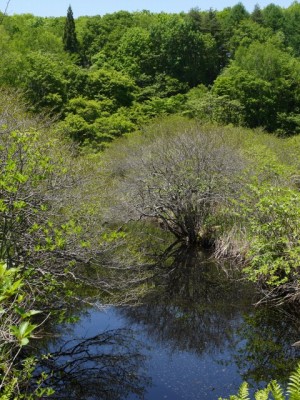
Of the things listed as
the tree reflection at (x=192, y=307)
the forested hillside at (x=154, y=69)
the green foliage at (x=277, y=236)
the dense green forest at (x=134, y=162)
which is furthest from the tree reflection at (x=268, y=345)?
the forested hillside at (x=154, y=69)

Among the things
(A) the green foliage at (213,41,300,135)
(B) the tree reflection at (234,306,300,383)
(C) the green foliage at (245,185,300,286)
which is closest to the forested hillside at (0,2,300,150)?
(A) the green foliage at (213,41,300,135)

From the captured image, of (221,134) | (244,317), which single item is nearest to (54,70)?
(221,134)

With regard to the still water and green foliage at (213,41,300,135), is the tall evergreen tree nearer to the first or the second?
green foliage at (213,41,300,135)

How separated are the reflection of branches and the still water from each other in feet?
0.06

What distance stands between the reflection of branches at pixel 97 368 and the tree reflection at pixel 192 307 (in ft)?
4.15

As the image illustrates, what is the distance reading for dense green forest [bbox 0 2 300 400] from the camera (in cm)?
1015

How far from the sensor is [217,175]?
21234mm

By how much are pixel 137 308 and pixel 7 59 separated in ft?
117

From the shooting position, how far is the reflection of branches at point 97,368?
10.0 m

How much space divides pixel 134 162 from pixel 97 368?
15.0 metres

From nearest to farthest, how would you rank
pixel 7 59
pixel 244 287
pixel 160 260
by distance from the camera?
pixel 244 287
pixel 160 260
pixel 7 59

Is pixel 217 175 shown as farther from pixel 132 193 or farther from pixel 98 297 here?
pixel 98 297

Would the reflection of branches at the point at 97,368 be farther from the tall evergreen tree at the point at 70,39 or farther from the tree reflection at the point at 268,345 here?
the tall evergreen tree at the point at 70,39

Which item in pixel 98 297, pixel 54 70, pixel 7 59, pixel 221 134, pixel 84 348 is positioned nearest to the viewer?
pixel 84 348
